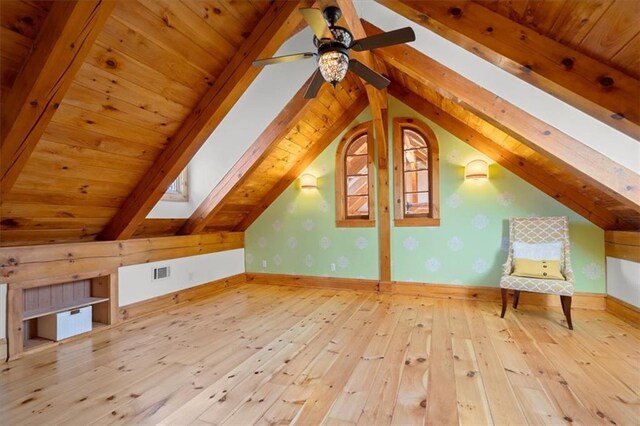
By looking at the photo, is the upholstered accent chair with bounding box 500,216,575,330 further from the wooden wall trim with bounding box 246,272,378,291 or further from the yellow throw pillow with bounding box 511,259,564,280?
the wooden wall trim with bounding box 246,272,378,291

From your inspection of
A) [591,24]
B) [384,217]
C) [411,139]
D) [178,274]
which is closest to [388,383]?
[591,24]

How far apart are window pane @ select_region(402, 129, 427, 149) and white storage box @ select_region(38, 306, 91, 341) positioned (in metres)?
4.37

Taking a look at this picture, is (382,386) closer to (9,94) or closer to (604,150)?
(604,150)

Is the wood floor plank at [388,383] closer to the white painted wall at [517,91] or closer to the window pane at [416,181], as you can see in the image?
the window pane at [416,181]

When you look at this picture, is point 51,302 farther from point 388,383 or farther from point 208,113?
point 388,383

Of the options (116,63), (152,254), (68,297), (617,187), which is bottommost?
(68,297)

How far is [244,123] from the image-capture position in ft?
11.2

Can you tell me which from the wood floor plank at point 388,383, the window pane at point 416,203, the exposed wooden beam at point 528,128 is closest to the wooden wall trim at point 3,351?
the wood floor plank at point 388,383

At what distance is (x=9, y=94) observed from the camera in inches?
66.6

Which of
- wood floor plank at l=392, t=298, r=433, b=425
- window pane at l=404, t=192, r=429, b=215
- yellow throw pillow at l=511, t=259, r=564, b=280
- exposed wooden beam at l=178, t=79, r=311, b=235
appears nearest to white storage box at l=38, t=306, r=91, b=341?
exposed wooden beam at l=178, t=79, r=311, b=235

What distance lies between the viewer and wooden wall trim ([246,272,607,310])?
3430mm

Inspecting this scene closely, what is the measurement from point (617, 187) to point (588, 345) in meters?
1.35

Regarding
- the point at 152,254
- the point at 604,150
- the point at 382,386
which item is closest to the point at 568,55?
the point at 604,150

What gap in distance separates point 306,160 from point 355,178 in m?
0.86
